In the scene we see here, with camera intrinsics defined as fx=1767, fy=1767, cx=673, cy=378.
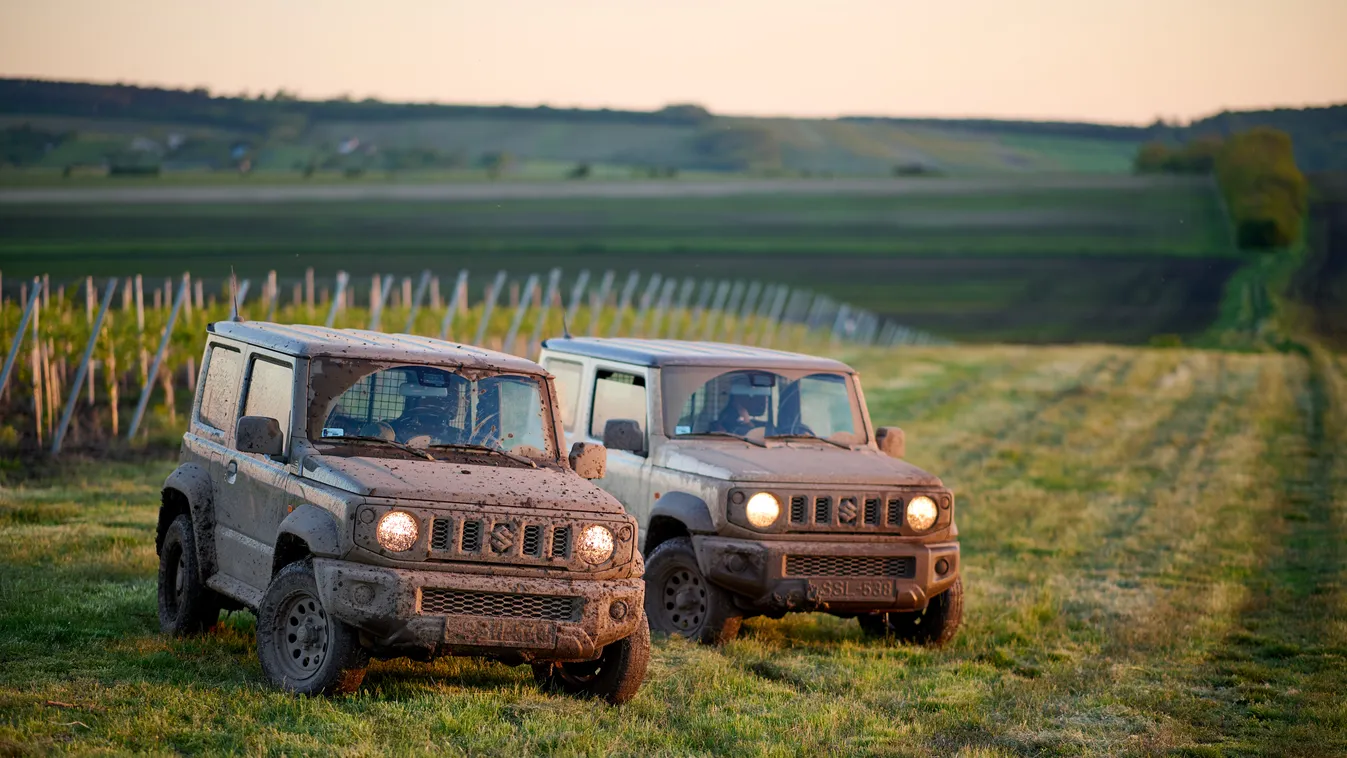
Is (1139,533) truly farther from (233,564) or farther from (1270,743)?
(233,564)

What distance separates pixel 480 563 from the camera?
8688 mm

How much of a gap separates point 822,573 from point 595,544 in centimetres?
263

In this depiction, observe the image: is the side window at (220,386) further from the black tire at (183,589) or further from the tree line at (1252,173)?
the tree line at (1252,173)

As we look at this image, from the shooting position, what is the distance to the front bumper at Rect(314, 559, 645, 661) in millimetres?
8484

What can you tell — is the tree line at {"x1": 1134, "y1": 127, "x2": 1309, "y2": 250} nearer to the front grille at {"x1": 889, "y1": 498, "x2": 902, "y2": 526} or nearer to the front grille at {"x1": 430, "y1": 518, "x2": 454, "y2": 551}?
the front grille at {"x1": 889, "y1": 498, "x2": 902, "y2": 526}

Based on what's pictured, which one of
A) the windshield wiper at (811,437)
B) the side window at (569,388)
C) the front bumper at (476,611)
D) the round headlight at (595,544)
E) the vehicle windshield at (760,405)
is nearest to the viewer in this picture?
the front bumper at (476,611)

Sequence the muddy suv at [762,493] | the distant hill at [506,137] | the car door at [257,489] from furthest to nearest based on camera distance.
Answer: the distant hill at [506,137] < the muddy suv at [762,493] < the car door at [257,489]

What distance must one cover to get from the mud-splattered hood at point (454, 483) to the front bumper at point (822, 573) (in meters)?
1.93

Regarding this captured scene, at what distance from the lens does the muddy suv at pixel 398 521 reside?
859cm

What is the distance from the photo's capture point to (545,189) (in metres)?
127

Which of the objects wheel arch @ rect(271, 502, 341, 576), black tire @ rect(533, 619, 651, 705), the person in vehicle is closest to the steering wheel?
the person in vehicle

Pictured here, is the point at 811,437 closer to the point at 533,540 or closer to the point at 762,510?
the point at 762,510

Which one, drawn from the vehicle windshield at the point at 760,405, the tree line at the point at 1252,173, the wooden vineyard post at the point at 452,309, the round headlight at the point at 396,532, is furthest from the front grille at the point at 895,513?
the tree line at the point at 1252,173

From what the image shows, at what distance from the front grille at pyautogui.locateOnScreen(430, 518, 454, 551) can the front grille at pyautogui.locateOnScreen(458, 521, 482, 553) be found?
7 cm
